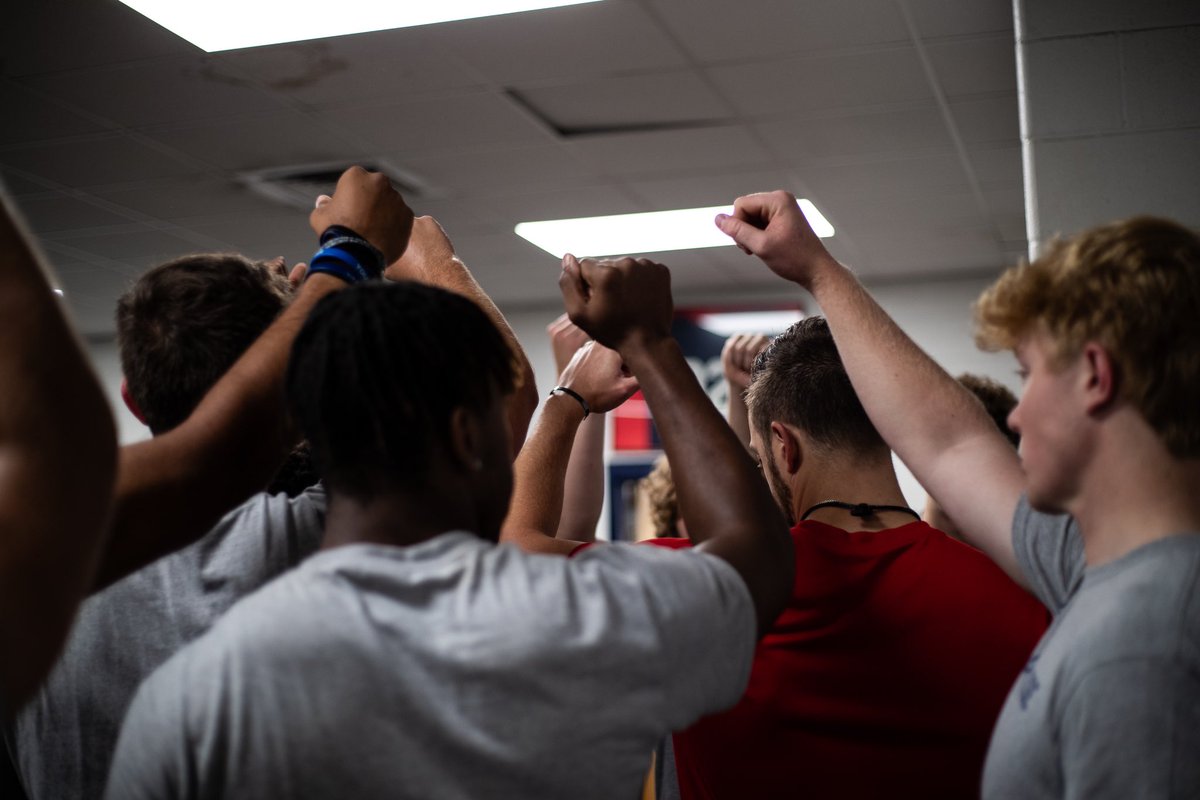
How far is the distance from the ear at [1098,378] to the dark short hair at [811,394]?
18.6 inches

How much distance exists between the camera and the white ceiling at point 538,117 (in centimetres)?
329

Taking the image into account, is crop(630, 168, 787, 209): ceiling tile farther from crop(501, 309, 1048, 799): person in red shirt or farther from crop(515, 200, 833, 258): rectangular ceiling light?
crop(501, 309, 1048, 799): person in red shirt

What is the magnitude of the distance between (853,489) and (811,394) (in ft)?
0.45

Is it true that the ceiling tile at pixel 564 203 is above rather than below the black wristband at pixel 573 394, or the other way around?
above

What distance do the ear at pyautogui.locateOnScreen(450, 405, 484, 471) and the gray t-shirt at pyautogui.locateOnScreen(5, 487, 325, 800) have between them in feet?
0.98

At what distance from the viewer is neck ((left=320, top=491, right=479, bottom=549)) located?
2.68ft

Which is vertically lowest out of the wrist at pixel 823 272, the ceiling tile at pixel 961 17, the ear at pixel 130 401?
the ear at pixel 130 401

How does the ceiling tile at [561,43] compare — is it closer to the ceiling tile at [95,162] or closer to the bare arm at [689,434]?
the ceiling tile at [95,162]

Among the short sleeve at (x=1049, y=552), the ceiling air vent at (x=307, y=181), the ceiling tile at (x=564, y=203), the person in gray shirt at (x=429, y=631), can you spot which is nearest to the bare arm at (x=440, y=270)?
the person in gray shirt at (x=429, y=631)

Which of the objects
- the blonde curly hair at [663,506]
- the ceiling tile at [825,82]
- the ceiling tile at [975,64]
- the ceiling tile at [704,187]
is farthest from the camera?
the ceiling tile at [704,187]

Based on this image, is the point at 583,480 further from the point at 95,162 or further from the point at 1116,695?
the point at 95,162

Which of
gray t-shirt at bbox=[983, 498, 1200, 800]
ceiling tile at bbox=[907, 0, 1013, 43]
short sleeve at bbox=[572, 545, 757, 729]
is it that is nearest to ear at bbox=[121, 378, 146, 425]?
short sleeve at bbox=[572, 545, 757, 729]

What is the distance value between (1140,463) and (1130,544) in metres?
0.07

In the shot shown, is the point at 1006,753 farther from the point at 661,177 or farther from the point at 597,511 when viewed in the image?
the point at 661,177
